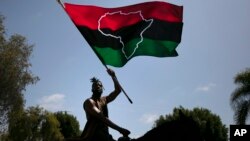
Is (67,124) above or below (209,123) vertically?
above

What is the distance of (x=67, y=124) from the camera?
2452 inches

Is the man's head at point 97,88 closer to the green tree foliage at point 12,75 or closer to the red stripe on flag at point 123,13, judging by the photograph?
the red stripe on flag at point 123,13

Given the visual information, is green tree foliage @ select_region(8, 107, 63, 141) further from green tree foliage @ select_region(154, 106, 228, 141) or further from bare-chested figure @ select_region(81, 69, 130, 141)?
bare-chested figure @ select_region(81, 69, 130, 141)

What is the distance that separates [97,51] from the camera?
9.27m

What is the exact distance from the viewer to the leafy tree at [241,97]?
27625mm

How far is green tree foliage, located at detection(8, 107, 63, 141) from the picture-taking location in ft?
149

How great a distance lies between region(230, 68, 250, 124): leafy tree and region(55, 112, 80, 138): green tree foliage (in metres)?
36.0

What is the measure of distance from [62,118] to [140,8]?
5372 centimetres

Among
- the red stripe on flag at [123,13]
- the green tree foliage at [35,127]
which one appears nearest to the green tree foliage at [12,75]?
the green tree foliage at [35,127]

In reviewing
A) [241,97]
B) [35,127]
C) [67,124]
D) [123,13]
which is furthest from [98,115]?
[67,124]

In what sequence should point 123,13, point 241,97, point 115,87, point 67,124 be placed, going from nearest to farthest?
1. point 115,87
2. point 123,13
3. point 241,97
4. point 67,124

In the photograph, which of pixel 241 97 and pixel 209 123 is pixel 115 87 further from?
pixel 209 123

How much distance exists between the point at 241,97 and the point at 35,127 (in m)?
26.9

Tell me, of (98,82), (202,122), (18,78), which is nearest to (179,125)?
(98,82)
